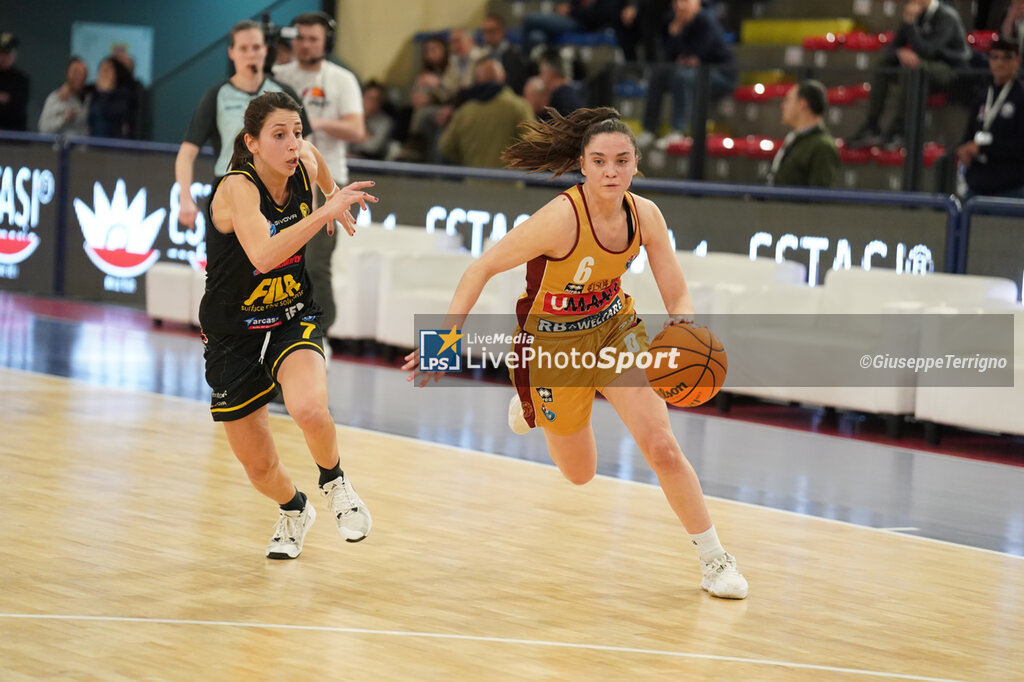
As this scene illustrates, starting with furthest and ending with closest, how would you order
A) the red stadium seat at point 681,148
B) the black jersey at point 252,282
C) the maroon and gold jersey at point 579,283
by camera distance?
the red stadium seat at point 681,148 → the black jersey at point 252,282 → the maroon and gold jersey at point 579,283

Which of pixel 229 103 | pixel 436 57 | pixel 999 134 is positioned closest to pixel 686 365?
pixel 229 103

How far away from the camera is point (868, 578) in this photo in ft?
18.2

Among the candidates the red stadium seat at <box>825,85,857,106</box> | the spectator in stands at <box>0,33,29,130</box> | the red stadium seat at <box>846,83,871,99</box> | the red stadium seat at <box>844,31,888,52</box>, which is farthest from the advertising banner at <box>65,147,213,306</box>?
the red stadium seat at <box>844,31,888,52</box>

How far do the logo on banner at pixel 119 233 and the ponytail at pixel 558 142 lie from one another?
28.0 ft

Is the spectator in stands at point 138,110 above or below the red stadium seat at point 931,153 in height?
above

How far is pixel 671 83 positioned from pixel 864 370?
3.77m

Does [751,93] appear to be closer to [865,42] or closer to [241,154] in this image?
[865,42]

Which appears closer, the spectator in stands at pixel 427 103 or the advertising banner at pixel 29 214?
the advertising banner at pixel 29 214

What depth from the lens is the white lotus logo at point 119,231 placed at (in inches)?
537

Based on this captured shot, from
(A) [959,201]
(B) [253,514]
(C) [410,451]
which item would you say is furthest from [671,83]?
(B) [253,514]

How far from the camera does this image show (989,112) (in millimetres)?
10156

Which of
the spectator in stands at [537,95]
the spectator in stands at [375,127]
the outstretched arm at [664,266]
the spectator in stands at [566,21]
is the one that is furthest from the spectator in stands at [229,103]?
the spectator in stands at [566,21]

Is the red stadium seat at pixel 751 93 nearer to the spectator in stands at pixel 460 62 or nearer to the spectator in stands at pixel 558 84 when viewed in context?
the spectator in stands at pixel 558 84

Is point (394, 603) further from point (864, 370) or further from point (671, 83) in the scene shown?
point (671, 83)
